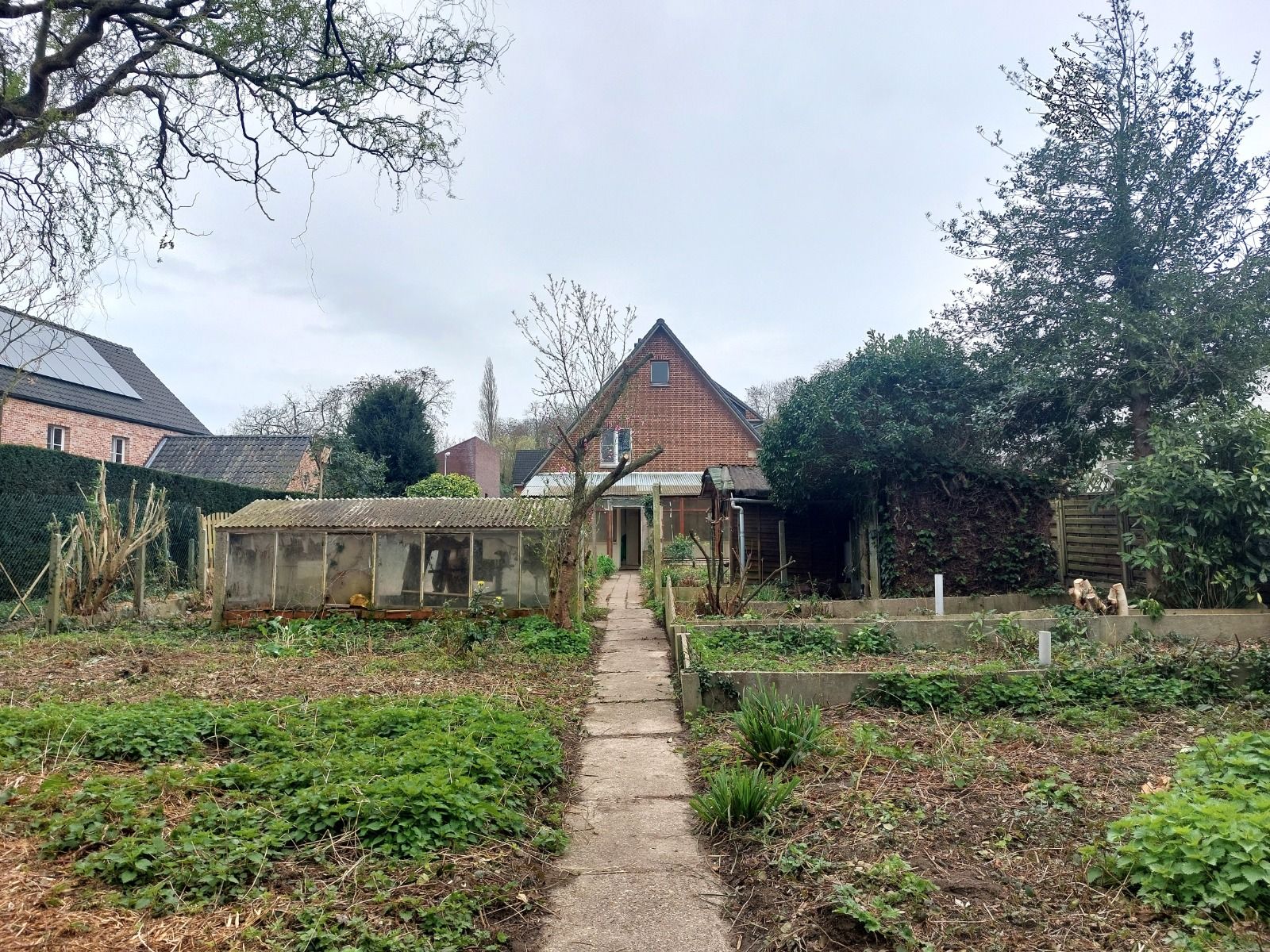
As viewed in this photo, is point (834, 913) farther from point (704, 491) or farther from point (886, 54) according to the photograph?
point (704, 491)

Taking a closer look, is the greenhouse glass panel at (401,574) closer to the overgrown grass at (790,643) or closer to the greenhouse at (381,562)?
the greenhouse at (381,562)

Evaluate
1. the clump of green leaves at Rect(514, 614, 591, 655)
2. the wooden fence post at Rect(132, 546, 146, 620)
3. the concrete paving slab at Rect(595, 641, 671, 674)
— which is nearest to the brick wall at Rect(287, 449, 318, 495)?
the wooden fence post at Rect(132, 546, 146, 620)

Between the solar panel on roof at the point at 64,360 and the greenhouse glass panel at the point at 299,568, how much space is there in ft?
38.8

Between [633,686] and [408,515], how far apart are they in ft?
20.7

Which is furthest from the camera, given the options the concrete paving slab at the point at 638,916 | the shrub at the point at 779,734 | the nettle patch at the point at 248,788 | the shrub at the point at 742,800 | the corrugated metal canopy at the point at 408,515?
the corrugated metal canopy at the point at 408,515

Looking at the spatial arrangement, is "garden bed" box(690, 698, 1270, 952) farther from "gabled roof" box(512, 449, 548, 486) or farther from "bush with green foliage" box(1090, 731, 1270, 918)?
"gabled roof" box(512, 449, 548, 486)

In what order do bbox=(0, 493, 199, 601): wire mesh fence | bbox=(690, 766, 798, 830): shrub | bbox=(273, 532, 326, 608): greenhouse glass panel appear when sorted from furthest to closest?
bbox=(0, 493, 199, 601): wire mesh fence, bbox=(273, 532, 326, 608): greenhouse glass panel, bbox=(690, 766, 798, 830): shrub

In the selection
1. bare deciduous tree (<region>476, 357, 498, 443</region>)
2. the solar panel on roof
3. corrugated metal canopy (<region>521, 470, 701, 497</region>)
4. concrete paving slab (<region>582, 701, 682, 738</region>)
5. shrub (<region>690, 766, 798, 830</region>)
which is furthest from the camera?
bare deciduous tree (<region>476, 357, 498, 443</region>)

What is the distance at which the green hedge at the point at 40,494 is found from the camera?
45.3ft

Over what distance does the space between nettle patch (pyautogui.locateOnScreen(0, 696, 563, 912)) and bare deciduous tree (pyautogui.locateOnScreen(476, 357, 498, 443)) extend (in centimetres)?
5342

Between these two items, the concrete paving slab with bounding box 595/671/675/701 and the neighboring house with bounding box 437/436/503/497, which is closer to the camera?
the concrete paving slab with bounding box 595/671/675/701

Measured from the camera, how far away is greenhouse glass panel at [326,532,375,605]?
13102 millimetres

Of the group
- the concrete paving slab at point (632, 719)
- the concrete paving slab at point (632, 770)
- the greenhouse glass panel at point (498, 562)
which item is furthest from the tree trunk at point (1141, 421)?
the concrete paving slab at point (632, 770)

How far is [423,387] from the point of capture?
40.0 m
